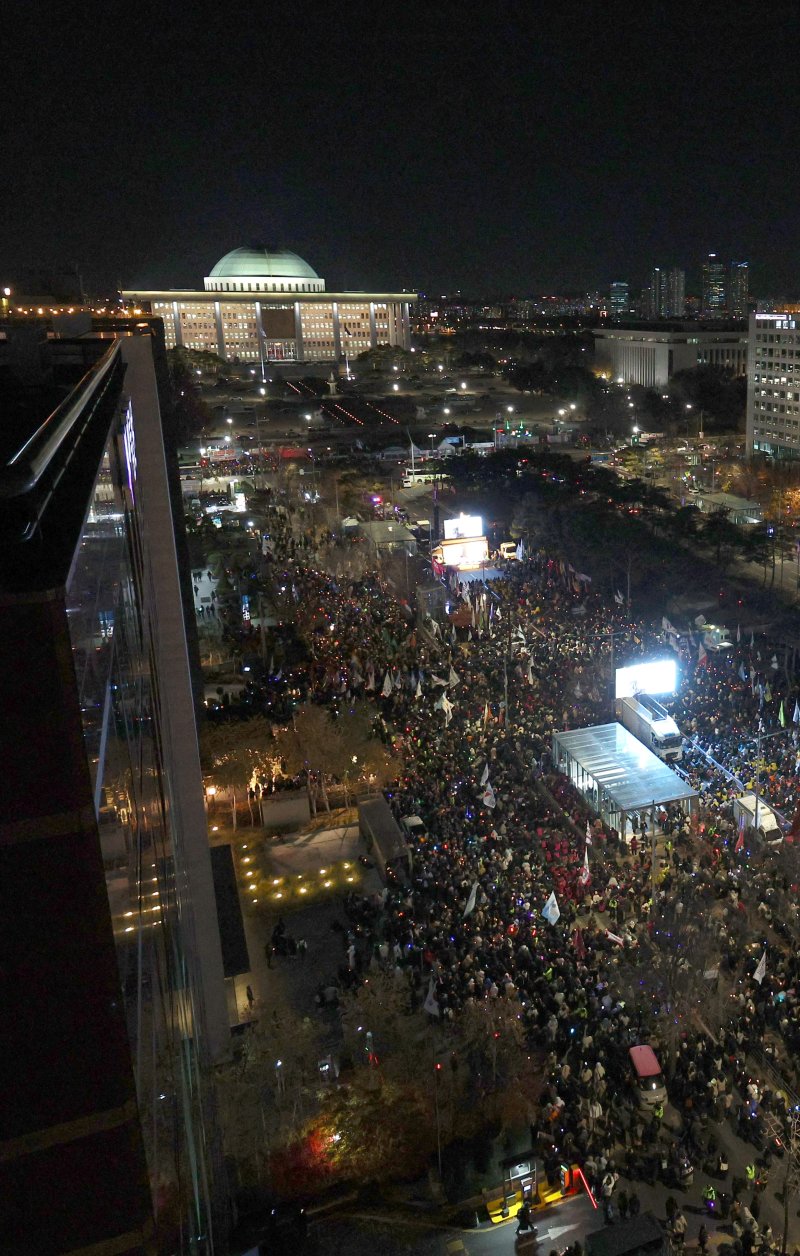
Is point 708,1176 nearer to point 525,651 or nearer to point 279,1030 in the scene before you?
point 279,1030

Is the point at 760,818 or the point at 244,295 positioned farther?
the point at 244,295

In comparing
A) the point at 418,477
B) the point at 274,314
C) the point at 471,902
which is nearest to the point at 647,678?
the point at 471,902

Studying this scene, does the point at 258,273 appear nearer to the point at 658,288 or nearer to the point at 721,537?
the point at 721,537

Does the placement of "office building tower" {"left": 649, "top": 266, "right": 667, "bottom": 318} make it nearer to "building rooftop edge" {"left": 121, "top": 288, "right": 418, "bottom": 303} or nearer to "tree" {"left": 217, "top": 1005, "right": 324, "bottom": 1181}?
"building rooftop edge" {"left": 121, "top": 288, "right": 418, "bottom": 303}

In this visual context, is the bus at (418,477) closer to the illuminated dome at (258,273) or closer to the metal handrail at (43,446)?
the metal handrail at (43,446)

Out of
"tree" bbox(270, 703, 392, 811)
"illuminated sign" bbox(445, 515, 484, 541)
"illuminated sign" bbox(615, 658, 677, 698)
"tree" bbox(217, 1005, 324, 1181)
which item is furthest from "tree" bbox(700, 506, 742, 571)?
"tree" bbox(217, 1005, 324, 1181)

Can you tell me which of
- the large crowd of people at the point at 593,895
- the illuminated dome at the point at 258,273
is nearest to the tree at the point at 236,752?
the large crowd of people at the point at 593,895
